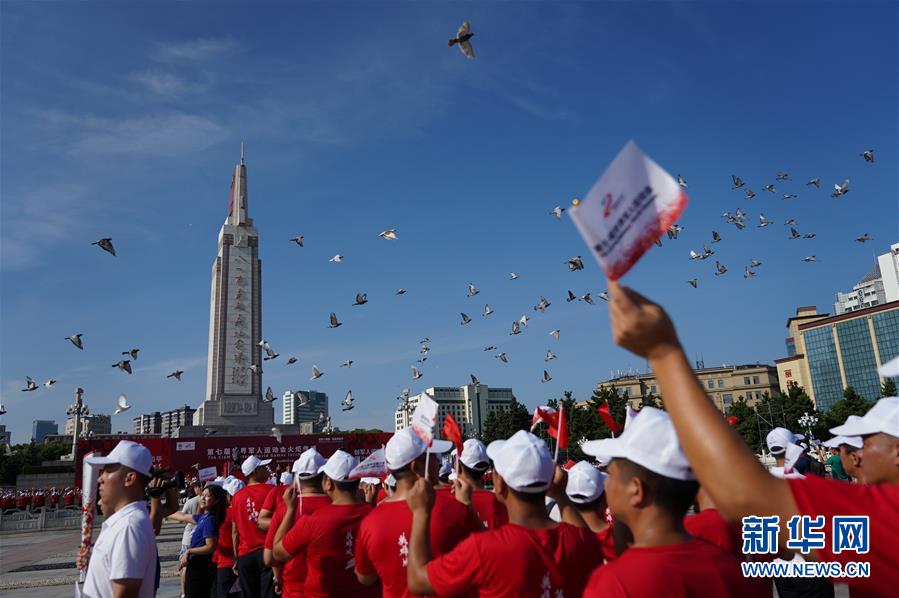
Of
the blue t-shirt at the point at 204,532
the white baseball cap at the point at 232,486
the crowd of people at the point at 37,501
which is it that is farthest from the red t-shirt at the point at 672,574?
the crowd of people at the point at 37,501

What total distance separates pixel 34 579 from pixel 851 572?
54.6ft

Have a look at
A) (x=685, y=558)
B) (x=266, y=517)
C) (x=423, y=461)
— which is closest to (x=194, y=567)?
(x=266, y=517)

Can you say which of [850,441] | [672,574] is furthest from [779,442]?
[672,574]

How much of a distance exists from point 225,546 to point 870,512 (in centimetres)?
833

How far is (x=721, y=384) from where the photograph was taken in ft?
343

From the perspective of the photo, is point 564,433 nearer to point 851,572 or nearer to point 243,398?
point 851,572

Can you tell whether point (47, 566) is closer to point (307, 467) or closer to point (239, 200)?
point (307, 467)

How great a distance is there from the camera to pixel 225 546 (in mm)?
8383

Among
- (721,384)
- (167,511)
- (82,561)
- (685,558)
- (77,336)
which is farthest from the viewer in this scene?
(721,384)

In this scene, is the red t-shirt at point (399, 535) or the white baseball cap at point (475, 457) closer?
the red t-shirt at point (399, 535)

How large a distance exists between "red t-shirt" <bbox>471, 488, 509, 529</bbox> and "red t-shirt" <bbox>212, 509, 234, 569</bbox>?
4171 millimetres

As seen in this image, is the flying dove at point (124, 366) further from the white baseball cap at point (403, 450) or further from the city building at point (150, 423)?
the city building at point (150, 423)

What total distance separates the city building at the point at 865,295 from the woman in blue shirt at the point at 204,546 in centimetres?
14721

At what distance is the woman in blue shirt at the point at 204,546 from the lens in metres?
7.86
